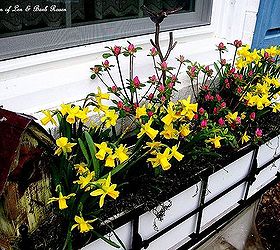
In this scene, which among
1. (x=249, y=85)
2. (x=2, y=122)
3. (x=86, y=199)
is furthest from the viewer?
(x=249, y=85)

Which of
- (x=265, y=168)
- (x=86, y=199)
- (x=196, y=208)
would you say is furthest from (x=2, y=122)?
(x=265, y=168)

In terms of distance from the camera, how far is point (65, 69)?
119 cm

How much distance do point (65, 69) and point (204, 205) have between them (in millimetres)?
598

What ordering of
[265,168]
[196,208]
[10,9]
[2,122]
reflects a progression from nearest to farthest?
[2,122]
[10,9]
[196,208]
[265,168]

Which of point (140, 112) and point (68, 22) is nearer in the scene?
point (140, 112)

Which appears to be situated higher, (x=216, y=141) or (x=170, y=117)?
(x=170, y=117)

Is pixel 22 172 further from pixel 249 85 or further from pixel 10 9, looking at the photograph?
pixel 249 85

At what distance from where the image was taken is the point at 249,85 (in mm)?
1349

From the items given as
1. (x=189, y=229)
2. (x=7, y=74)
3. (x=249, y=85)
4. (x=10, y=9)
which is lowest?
(x=189, y=229)

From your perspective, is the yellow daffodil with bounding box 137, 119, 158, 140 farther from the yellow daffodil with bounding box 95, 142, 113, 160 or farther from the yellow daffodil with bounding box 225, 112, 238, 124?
the yellow daffodil with bounding box 225, 112, 238, 124

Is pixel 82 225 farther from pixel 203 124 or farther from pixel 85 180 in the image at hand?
pixel 203 124

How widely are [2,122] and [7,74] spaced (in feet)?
1.18

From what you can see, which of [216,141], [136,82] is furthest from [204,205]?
[136,82]

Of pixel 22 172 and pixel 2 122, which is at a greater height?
pixel 2 122
